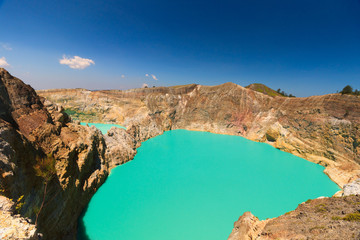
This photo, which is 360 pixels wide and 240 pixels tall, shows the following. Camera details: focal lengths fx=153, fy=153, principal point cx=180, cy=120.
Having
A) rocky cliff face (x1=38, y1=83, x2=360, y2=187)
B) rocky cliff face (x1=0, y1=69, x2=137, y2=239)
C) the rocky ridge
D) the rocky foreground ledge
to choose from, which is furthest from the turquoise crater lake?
the rocky foreground ledge

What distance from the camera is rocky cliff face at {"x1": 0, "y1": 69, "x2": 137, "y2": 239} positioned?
24.5 feet

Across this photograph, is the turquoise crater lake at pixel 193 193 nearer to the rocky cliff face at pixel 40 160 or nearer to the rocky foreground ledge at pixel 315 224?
the rocky cliff face at pixel 40 160

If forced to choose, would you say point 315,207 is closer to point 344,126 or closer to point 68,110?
point 344,126

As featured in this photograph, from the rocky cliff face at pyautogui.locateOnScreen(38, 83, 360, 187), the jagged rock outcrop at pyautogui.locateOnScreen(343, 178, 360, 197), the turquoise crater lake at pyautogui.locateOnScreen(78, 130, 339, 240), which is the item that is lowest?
the turquoise crater lake at pyautogui.locateOnScreen(78, 130, 339, 240)

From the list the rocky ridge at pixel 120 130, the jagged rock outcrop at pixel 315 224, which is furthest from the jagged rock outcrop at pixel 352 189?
the rocky ridge at pixel 120 130

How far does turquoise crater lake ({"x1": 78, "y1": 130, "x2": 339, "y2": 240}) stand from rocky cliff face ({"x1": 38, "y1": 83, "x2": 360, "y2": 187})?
13.0ft

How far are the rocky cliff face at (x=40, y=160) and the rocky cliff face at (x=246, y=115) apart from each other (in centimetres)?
1532

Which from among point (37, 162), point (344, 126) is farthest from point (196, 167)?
point (344, 126)

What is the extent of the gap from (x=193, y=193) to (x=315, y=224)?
35.5ft

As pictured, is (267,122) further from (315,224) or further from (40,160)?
(40,160)

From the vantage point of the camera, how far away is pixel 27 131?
11.2 meters

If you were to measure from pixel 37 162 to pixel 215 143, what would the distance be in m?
28.8

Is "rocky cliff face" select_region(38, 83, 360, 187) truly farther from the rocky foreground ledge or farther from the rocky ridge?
the rocky foreground ledge

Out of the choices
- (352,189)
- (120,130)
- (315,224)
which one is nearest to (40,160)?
(315,224)
